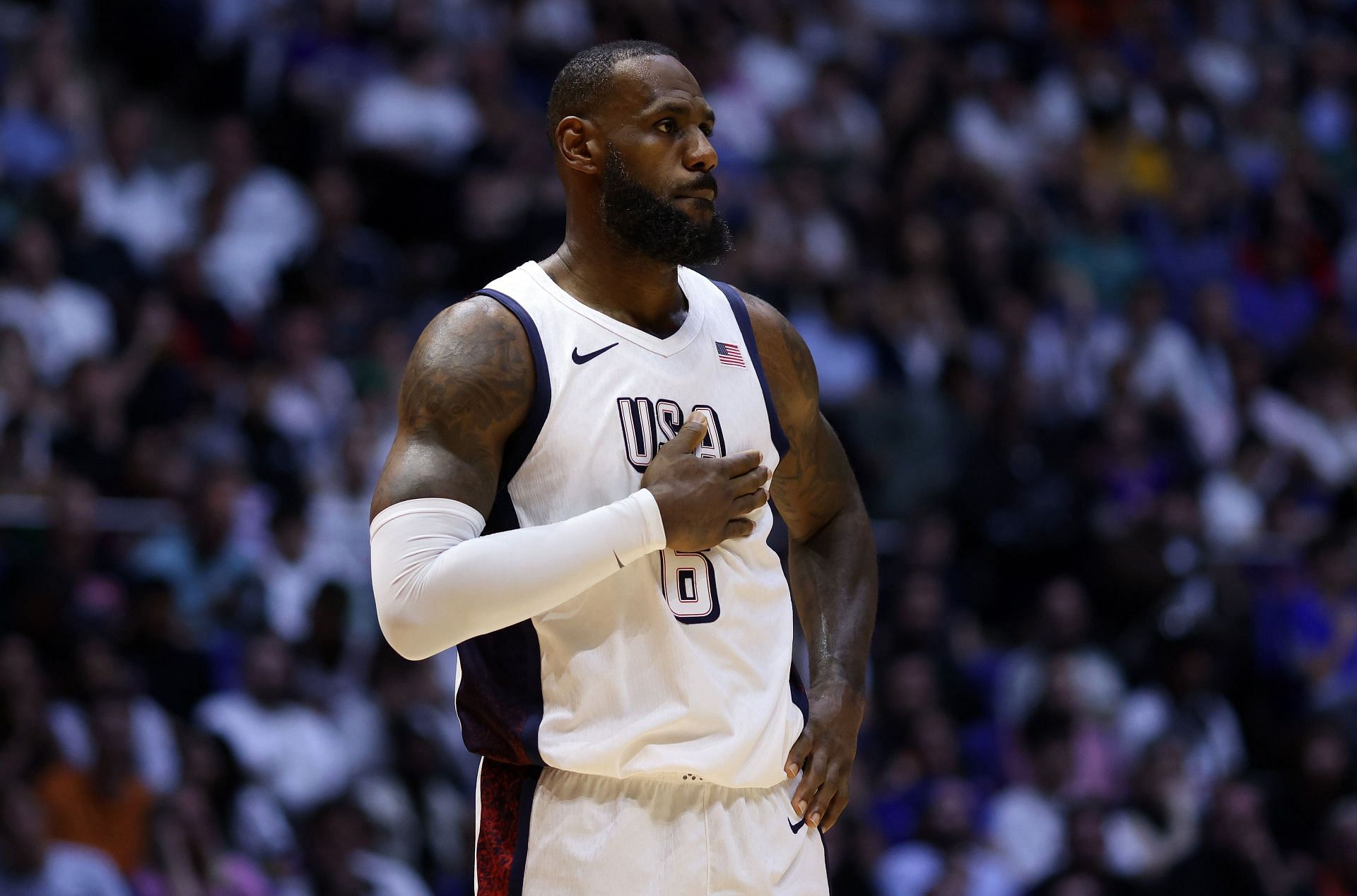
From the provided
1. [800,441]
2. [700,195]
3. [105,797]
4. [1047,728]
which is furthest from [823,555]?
[1047,728]

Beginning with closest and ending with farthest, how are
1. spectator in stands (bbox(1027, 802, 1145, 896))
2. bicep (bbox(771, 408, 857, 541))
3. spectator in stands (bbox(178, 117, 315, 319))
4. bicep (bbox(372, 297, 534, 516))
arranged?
bicep (bbox(372, 297, 534, 516)) → bicep (bbox(771, 408, 857, 541)) → spectator in stands (bbox(1027, 802, 1145, 896)) → spectator in stands (bbox(178, 117, 315, 319))

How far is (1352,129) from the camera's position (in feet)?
53.5

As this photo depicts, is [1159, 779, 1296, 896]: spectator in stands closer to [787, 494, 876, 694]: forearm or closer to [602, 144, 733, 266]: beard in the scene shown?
[787, 494, 876, 694]: forearm

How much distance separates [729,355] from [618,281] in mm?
310

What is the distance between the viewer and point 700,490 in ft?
12.4

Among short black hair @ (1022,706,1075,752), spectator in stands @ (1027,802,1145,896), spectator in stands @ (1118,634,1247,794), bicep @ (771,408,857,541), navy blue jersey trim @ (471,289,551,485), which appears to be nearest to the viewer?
navy blue jersey trim @ (471,289,551,485)

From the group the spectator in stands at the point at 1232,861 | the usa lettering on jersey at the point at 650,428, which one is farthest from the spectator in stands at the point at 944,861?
the usa lettering on jersey at the point at 650,428

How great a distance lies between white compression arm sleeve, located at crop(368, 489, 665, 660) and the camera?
3.60m

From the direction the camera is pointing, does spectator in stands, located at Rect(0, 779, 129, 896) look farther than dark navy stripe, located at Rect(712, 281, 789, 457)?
Yes

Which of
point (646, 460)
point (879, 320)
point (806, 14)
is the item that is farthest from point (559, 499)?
point (806, 14)

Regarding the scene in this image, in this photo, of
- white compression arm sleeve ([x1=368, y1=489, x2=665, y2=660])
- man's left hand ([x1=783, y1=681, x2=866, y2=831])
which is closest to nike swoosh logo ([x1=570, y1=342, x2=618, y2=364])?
white compression arm sleeve ([x1=368, y1=489, x2=665, y2=660])

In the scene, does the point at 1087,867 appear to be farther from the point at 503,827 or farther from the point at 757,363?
the point at 503,827

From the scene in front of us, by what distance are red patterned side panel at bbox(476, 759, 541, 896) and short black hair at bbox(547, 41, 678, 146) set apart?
4.68 feet

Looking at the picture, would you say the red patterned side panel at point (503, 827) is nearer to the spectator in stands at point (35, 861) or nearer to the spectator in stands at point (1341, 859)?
the spectator in stands at point (35, 861)
